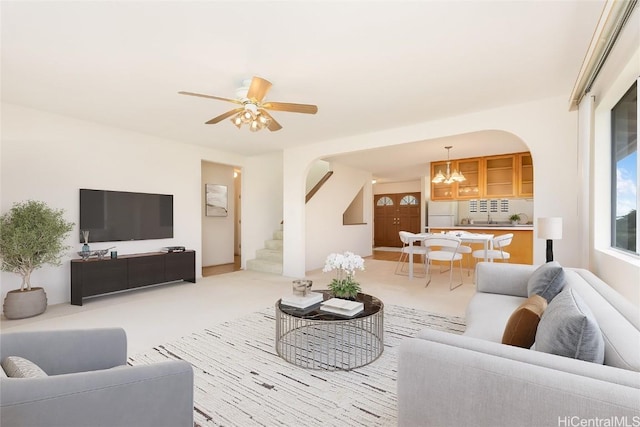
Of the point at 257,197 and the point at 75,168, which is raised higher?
the point at 75,168

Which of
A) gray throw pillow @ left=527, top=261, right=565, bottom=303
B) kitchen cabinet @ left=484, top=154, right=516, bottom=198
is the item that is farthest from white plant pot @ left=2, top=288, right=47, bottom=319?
kitchen cabinet @ left=484, top=154, right=516, bottom=198

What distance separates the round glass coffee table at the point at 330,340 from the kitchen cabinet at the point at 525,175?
507 centimetres

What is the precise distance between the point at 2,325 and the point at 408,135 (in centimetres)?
544

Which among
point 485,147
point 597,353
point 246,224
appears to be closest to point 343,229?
point 246,224

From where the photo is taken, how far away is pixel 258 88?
267 cm

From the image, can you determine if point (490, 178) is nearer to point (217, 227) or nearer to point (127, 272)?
point (217, 227)

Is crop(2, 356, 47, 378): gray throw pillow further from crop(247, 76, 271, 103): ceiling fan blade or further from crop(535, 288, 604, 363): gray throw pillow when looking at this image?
crop(247, 76, 271, 103): ceiling fan blade

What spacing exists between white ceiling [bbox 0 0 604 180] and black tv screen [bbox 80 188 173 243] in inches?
47.5

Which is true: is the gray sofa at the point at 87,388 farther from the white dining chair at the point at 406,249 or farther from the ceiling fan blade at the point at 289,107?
the white dining chair at the point at 406,249

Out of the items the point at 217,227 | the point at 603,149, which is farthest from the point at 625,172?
the point at 217,227

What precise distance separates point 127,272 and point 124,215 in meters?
0.89

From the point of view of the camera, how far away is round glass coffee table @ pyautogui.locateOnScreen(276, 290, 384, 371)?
2.30 meters

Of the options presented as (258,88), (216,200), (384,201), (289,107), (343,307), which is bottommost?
(343,307)

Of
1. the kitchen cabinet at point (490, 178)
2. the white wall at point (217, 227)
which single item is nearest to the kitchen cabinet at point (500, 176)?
the kitchen cabinet at point (490, 178)
